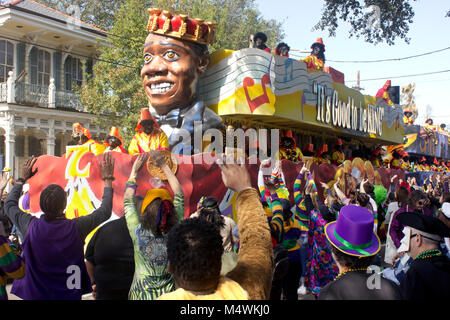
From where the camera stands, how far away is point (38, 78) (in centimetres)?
2003

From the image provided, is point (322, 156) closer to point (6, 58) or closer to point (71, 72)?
point (71, 72)

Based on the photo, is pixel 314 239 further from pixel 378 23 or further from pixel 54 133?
pixel 54 133

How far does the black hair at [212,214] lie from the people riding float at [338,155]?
35.3 feet

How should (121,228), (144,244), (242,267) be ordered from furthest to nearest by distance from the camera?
(121,228) → (144,244) → (242,267)

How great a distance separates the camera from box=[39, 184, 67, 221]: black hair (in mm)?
3715

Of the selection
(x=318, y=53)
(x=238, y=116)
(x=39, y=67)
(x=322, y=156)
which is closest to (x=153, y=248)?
(x=238, y=116)

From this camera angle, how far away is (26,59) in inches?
757

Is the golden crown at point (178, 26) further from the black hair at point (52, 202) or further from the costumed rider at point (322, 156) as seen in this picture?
the costumed rider at point (322, 156)

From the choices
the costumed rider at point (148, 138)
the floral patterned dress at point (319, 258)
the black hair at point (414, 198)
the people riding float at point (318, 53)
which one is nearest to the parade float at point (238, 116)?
the costumed rider at point (148, 138)

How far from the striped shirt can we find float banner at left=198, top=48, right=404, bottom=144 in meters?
6.85

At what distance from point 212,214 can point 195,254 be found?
2.39 metres

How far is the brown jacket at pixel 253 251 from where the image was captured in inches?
90.7
